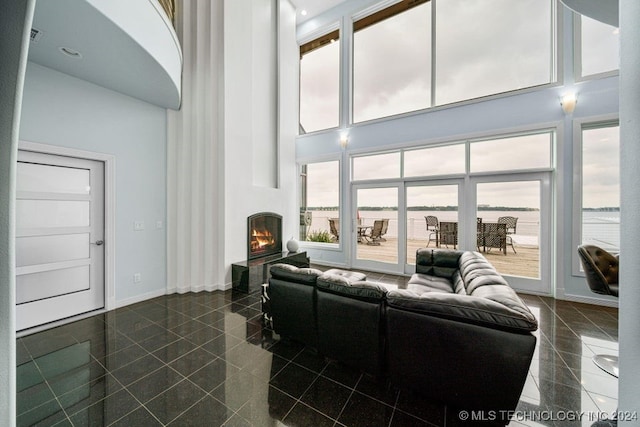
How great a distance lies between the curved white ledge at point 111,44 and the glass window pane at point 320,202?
3.55 meters

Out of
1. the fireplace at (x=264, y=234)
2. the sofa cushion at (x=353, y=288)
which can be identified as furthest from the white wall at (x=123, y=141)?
the sofa cushion at (x=353, y=288)

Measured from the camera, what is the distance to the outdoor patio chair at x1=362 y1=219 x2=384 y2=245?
217 inches

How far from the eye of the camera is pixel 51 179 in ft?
10.1

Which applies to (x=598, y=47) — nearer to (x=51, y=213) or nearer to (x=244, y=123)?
(x=244, y=123)

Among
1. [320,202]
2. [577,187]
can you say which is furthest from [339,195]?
[577,187]

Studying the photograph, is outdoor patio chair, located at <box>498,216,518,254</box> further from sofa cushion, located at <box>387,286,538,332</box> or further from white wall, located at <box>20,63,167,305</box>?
white wall, located at <box>20,63,167,305</box>

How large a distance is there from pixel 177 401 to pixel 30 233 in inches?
109

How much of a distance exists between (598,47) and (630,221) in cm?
507

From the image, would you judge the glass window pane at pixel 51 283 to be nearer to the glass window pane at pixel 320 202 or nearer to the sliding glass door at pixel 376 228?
the glass window pane at pixel 320 202

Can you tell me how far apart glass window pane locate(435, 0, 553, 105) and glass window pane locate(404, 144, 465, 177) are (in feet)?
3.18

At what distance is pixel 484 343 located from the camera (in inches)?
59.6

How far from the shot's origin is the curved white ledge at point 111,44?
82.0 inches

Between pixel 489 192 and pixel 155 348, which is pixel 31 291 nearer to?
pixel 155 348

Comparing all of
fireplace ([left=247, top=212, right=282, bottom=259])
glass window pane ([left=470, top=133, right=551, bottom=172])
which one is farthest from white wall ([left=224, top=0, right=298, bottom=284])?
glass window pane ([left=470, top=133, right=551, bottom=172])
